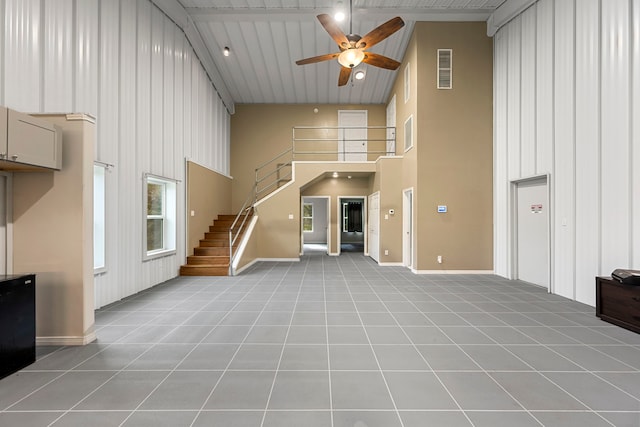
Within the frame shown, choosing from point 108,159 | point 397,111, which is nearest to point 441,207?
point 397,111

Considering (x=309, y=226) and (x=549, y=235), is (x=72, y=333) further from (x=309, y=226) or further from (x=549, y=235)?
(x=309, y=226)

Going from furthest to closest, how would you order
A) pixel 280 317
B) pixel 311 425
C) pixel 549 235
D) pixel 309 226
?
pixel 309 226
pixel 549 235
pixel 280 317
pixel 311 425

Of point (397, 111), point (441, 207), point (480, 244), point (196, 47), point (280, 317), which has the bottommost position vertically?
point (280, 317)

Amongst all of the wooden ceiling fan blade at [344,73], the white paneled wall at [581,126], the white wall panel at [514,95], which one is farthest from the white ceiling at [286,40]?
the wooden ceiling fan blade at [344,73]

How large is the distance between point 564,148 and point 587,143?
0.42 m

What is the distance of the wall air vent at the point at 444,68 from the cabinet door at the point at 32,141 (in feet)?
24.8

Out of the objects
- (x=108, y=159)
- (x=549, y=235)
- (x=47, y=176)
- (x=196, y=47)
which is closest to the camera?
(x=47, y=176)

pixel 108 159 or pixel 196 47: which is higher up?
pixel 196 47

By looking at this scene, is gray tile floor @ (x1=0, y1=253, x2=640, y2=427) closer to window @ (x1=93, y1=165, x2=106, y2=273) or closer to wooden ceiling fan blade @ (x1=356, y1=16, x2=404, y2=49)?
window @ (x1=93, y1=165, x2=106, y2=273)

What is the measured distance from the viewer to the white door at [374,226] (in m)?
9.10

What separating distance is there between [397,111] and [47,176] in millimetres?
8884

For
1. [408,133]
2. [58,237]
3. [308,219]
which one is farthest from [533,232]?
[308,219]

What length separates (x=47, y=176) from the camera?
3.20 m

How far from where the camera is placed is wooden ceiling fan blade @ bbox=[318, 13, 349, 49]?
4.41m
